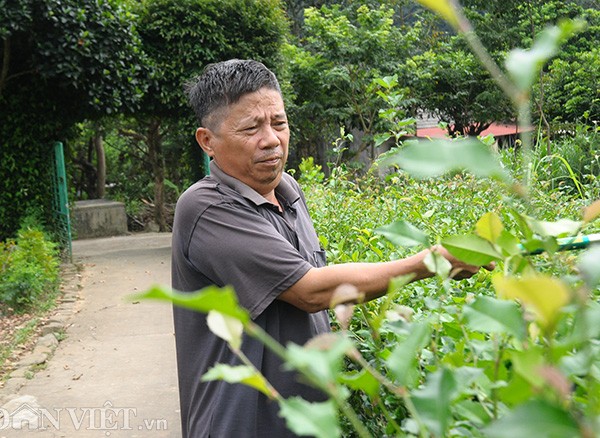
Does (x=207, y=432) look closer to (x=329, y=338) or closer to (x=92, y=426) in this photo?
(x=329, y=338)

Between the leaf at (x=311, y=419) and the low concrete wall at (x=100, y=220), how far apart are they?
54.1 feet

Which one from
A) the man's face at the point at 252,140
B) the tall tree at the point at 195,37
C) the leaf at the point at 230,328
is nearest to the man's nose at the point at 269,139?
the man's face at the point at 252,140

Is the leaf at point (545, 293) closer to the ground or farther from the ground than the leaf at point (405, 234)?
farther from the ground

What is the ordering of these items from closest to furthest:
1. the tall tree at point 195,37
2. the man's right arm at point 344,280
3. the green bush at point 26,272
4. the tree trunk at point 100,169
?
the man's right arm at point 344,280, the green bush at point 26,272, the tall tree at point 195,37, the tree trunk at point 100,169

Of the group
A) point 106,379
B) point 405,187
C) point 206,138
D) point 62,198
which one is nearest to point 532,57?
point 206,138

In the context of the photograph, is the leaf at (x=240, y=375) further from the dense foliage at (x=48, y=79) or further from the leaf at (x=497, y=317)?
the dense foliage at (x=48, y=79)

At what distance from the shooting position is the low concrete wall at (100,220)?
54.9ft

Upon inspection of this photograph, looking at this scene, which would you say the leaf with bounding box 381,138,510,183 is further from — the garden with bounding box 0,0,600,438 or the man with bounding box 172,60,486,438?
the man with bounding box 172,60,486,438

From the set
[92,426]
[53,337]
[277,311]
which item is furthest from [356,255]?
[53,337]

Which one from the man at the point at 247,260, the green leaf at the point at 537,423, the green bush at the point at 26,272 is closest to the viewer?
the green leaf at the point at 537,423

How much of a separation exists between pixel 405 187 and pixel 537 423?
4.55m

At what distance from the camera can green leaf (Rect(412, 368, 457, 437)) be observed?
0.72 metres

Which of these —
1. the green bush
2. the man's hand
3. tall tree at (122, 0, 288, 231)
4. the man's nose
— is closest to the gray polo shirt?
the man's nose

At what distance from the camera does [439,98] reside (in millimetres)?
17906
